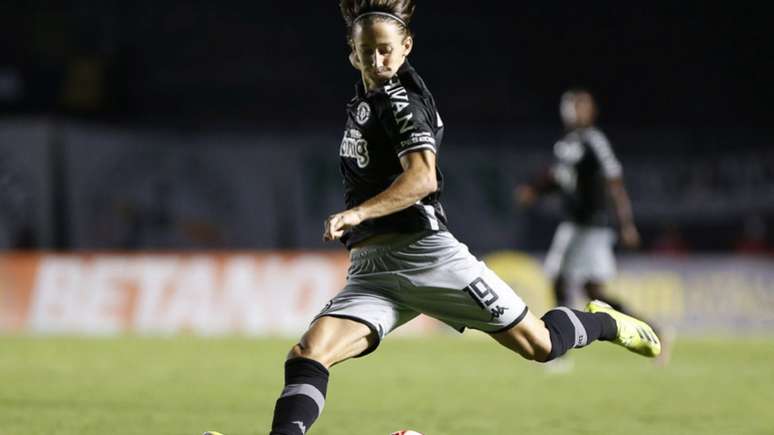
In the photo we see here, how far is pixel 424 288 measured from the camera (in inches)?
208

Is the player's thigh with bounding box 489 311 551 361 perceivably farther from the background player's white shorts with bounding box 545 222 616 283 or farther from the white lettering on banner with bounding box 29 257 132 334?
the white lettering on banner with bounding box 29 257 132 334

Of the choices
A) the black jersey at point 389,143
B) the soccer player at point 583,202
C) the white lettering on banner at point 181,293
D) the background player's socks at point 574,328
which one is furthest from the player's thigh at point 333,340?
the white lettering on banner at point 181,293

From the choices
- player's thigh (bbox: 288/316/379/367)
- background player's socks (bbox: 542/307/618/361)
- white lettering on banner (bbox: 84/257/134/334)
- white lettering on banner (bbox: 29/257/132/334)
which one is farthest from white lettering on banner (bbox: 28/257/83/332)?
player's thigh (bbox: 288/316/379/367)

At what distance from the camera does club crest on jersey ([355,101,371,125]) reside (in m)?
5.14

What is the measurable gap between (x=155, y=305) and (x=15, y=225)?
3580 mm

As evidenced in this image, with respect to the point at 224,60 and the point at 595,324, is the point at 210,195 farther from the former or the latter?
the point at 595,324

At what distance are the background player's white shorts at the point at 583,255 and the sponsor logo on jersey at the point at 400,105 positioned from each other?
6.39 metres

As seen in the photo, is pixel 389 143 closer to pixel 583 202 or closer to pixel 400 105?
pixel 400 105

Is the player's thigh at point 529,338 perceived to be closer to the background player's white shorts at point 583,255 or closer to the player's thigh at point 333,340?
the player's thigh at point 333,340

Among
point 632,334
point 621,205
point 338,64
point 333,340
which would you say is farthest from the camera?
point 338,64

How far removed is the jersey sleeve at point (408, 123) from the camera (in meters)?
4.91

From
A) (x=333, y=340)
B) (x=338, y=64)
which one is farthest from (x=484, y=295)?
(x=338, y=64)

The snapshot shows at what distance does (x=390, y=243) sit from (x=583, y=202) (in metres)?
6.27

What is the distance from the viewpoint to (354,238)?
532 centimetres
